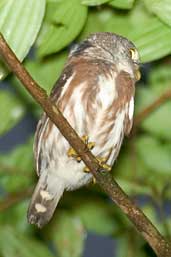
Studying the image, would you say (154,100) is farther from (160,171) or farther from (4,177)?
(4,177)

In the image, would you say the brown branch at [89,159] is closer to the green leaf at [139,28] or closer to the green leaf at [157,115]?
the green leaf at [139,28]

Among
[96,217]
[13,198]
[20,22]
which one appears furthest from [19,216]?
[20,22]

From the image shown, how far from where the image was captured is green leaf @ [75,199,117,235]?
205 centimetres

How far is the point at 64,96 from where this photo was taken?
65.9 inches

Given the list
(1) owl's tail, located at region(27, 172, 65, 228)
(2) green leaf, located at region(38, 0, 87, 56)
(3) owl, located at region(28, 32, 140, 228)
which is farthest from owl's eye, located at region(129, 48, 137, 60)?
(1) owl's tail, located at region(27, 172, 65, 228)

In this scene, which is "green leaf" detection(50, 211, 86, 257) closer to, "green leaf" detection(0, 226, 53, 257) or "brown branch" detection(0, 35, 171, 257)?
"green leaf" detection(0, 226, 53, 257)

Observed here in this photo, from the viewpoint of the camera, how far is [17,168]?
2045 millimetres

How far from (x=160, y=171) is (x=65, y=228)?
0.32m

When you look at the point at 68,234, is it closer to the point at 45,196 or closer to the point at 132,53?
the point at 45,196

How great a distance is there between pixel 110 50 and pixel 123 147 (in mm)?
332

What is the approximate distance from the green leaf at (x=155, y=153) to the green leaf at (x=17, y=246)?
0.37 meters

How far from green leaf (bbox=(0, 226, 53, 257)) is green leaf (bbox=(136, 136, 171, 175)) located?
366mm

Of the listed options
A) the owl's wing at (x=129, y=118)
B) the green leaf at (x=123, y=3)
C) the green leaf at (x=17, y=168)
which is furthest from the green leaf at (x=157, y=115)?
the green leaf at (x=123, y=3)

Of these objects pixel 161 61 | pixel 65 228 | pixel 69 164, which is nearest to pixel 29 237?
pixel 65 228
